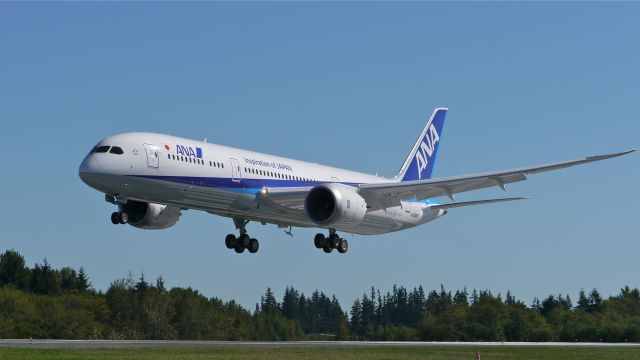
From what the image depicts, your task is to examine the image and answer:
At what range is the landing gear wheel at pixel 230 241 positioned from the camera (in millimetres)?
60284

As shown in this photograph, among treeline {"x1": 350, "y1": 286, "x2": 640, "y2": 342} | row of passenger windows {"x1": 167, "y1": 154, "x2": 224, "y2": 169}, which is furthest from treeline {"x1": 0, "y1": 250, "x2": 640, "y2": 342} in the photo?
row of passenger windows {"x1": 167, "y1": 154, "x2": 224, "y2": 169}

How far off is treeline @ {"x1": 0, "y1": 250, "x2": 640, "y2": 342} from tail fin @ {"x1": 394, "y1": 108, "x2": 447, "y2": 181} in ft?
44.3

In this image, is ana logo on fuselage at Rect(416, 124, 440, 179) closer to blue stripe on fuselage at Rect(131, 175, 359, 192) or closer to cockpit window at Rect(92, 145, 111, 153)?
blue stripe on fuselage at Rect(131, 175, 359, 192)

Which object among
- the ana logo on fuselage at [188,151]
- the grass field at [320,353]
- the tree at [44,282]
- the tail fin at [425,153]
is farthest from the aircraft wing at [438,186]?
the tree at [44,282]

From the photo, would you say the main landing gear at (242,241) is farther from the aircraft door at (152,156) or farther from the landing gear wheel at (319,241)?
the aircraft door at (152,156)

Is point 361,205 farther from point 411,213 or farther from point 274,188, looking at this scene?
point 411,213

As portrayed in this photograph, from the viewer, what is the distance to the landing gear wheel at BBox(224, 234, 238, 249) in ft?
198

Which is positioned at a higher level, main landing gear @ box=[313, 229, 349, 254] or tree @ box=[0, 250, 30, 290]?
tree @ box=[0, 250, 30, 290]

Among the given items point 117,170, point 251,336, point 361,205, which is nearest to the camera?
point 117,170

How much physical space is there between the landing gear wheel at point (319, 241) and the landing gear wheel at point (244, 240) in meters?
3.71

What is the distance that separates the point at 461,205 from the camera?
201 feet

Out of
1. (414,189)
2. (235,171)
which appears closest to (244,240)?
(235,171)

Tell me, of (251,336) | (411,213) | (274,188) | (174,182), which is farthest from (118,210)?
(251,336)

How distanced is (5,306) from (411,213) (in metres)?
38.5
